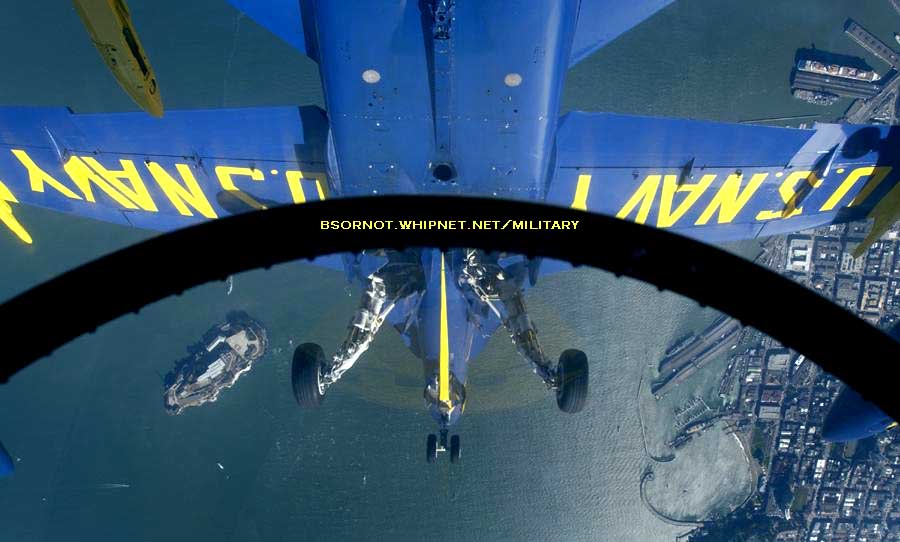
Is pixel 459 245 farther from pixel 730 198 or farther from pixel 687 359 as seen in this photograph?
pixel 687 359

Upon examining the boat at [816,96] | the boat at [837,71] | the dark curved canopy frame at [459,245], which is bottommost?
the dark curved canopy frame at [459,245]

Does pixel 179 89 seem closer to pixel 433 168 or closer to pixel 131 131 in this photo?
pixel 131 131

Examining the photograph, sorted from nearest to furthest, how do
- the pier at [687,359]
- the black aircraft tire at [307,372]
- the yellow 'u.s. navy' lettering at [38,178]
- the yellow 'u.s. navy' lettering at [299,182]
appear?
the black aircraft tire at [307,372] → the yellow 'u.s. navy' lettering at [299,182] → the yellow 'u.s. navy' lettering at [38,178] → the pier at [687,359]

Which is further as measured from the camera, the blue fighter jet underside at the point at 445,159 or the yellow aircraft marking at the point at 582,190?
the yellow aircraft marking at the point at 582,190

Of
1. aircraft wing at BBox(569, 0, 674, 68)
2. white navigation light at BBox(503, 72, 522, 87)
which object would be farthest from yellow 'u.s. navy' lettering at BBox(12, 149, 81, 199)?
aircraft wing at BBox(569, 0, 674, 68)

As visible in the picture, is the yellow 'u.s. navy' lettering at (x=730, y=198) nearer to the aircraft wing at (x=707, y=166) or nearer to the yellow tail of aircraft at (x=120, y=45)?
the aircraft wing at (x=707, y=166)

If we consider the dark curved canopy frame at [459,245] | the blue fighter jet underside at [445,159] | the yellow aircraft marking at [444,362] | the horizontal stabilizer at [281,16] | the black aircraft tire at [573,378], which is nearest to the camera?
the dark curved canopy frame at [459,245]

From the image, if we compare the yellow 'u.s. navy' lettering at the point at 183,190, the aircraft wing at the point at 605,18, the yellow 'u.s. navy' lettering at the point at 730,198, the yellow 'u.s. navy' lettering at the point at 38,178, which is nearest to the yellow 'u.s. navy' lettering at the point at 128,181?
the yellow 'u.s. navy' lettering at the point at 183,190
